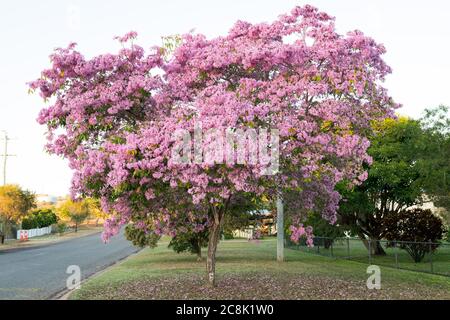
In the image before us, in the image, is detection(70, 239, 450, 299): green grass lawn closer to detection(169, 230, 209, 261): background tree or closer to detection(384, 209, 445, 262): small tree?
detection(169, 230, 209, 261): background tree

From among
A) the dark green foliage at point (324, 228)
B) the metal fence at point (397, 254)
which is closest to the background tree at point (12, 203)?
the metal fence at point (397, 254)

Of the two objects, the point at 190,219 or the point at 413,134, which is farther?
the point at 413,134

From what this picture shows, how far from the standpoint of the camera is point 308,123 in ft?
45.5

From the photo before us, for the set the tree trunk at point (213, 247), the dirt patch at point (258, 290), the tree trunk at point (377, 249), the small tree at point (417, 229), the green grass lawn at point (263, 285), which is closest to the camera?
the dirt patch at point (258, 290)

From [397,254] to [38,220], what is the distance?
64.6m

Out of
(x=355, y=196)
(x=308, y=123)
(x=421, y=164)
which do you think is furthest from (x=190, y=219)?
(x=355, y=196)

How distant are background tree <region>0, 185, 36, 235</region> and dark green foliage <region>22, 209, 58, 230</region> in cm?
1714

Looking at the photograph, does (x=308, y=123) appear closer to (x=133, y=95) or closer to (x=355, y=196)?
(x=133, y=95)

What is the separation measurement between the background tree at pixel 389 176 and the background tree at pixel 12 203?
35872mm

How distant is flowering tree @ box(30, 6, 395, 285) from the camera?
43.2ft

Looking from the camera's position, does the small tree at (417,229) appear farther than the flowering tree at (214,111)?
Yes

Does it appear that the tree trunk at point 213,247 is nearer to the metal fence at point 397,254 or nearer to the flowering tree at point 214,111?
the flowering tree at point 214,111

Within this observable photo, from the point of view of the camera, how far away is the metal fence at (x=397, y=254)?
1040 inches
